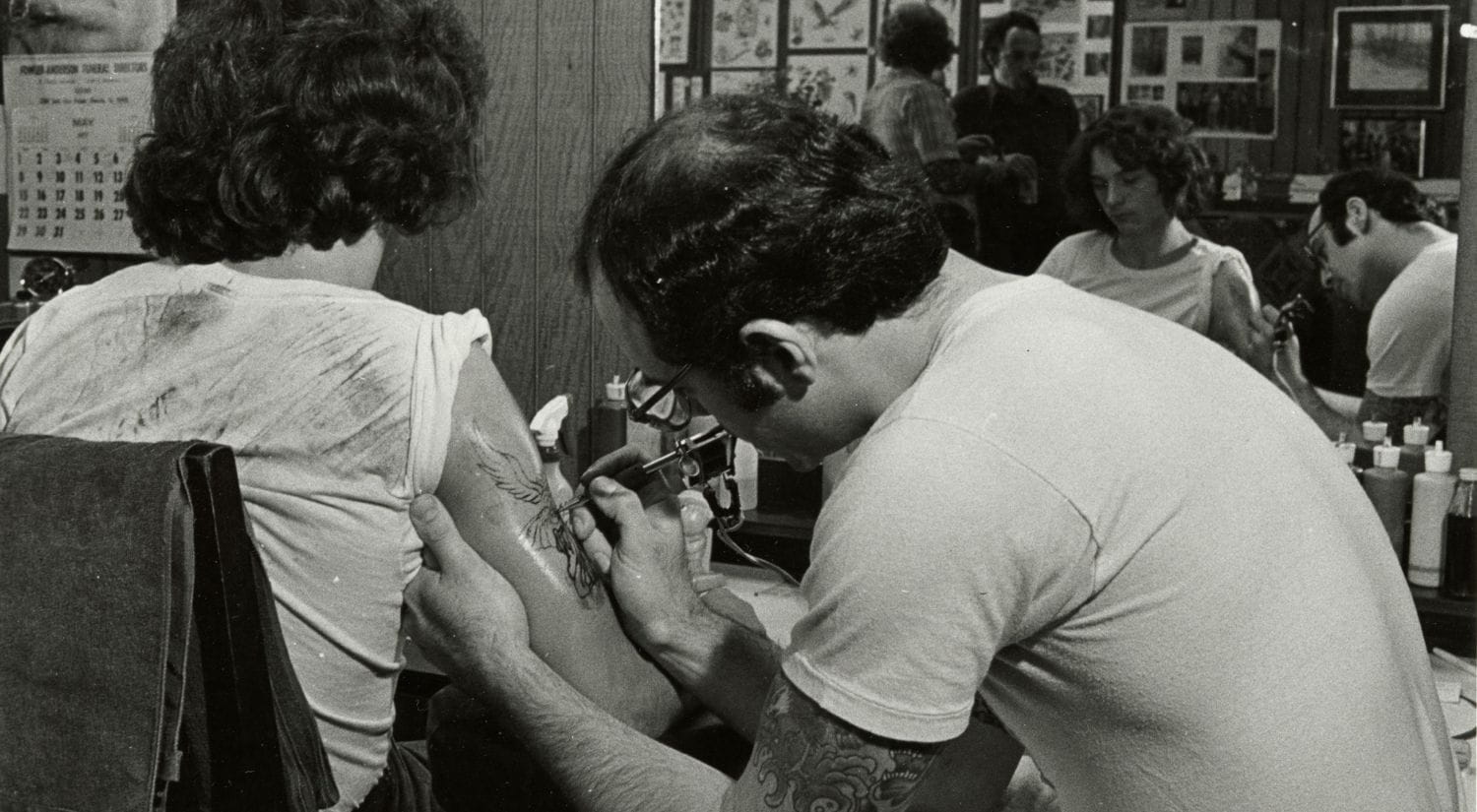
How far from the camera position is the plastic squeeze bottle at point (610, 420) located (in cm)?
248

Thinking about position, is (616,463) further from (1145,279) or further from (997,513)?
(1145,279)

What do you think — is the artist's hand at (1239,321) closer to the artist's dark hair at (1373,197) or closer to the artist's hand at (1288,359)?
the artist's hand at (1288,359)

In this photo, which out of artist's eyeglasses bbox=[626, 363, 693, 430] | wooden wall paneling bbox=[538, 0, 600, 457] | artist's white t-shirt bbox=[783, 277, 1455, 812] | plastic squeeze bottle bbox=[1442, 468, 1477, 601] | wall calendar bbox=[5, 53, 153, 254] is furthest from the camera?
wall calendar bbox=[5, 53, 153, 254]

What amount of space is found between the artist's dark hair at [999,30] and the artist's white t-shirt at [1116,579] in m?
1.21

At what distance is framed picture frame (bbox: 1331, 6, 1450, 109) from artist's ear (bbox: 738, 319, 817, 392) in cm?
129

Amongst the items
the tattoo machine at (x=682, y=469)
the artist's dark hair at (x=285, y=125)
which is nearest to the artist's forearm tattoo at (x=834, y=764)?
the tattoo machine at (x=682, y=469)

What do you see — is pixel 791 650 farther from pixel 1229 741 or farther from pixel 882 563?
pixel 1229 741

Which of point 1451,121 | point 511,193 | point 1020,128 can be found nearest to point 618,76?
point 511,193

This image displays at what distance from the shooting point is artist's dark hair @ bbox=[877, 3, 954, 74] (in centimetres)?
220

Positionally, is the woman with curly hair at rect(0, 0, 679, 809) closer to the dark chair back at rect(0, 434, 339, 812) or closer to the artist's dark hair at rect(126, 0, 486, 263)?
the artist's dark hair at rect(126, 0, 486, 263)

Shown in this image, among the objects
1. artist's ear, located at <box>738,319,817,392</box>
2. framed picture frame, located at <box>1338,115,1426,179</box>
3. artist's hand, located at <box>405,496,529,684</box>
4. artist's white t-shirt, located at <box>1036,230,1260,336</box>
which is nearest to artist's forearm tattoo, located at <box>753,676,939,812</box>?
artist's ear, located at <box>738,319,817,392</box>

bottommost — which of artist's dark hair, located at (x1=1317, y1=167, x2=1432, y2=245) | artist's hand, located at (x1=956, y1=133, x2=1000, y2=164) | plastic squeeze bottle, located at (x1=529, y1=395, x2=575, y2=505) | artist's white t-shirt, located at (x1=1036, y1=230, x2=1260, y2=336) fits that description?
plastic squeeze bottle, located at (x1=529, y1=395, x2=575, y2=505)

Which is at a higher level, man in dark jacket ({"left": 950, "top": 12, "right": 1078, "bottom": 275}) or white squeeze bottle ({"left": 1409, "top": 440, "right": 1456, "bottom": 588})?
man in dark jacket ({"left": 950, "top": 12, "right": 1078, "bottom": 275})

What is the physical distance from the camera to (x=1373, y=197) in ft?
6.64
